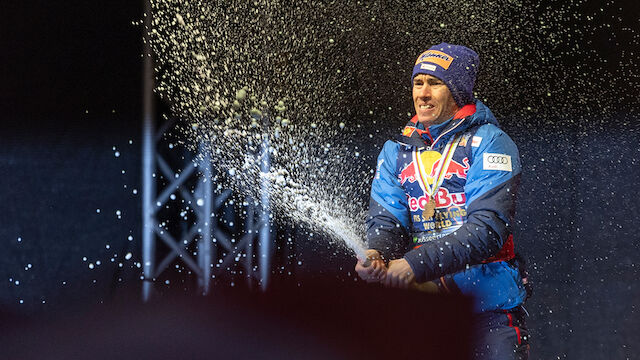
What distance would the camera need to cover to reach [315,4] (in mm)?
4039

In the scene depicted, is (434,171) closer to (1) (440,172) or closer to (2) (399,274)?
(1) (440,172)

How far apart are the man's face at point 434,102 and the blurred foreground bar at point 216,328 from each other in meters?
1.53

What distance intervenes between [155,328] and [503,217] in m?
3.70

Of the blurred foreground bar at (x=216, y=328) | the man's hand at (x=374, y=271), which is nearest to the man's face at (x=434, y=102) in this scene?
the man's hand at (x=374, y=271)

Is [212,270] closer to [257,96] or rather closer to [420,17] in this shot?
[257,96]

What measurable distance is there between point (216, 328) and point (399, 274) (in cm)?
335

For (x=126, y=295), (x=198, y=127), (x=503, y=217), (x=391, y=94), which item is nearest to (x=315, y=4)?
(x=391, y=94)

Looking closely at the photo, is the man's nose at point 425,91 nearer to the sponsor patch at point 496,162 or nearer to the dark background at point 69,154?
the sponsor patch at point 496,162

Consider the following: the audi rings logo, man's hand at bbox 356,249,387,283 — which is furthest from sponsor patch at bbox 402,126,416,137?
man's hand at bbox 356,249,387,283

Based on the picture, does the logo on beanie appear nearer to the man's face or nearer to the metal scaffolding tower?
the man's face

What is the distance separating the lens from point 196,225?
510 centimetres

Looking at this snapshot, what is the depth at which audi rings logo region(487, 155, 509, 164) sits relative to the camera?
2094mm

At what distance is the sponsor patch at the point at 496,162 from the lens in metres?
2.09

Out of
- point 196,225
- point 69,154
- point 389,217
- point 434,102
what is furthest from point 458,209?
point 69,154
